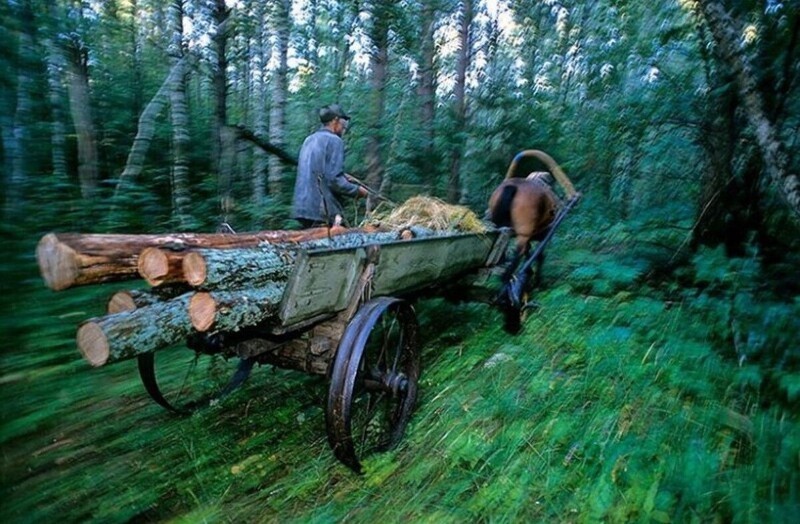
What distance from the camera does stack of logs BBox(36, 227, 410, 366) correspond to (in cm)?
173

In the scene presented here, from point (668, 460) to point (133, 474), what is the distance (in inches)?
119

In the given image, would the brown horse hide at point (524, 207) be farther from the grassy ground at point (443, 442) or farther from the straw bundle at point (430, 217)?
the grassy ground at point (443, 442)

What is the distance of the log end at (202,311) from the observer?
197 cm

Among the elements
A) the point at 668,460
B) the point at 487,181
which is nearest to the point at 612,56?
the point at 487,181

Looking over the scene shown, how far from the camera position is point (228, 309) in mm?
2018

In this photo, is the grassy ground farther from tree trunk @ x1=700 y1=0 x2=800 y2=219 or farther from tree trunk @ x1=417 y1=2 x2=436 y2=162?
tree trunk @ x1=417 y1=2 x2=436 y2=162

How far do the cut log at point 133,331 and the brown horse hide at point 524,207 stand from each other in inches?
154

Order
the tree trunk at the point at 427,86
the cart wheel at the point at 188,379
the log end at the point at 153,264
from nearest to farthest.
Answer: the log end at the point at 153,264
the cart wheel at the point at 188,379
the tree trunk at the point at 427,86

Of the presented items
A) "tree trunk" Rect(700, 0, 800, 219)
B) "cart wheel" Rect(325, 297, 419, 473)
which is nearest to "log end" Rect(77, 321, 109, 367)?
"cart wheel" Rect(325, 297, 419, 473)

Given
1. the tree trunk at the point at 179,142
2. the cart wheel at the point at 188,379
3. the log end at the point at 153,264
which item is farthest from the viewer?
Result: the tree trunk at the point at 179,142

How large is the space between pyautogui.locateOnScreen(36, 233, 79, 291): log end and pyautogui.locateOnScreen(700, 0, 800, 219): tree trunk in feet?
13.6

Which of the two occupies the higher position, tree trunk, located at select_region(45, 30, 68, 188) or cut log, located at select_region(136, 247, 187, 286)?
tree trunk, located at select_region(45, 30, 68, 188)

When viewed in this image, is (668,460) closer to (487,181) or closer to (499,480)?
(499,480)

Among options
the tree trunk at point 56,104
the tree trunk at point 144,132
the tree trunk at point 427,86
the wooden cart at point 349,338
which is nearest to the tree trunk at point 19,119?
the tree trunk at point 56,104
